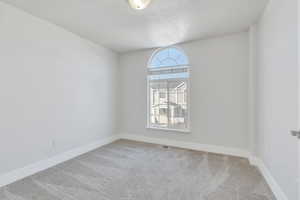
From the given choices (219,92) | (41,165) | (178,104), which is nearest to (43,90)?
(41,165)

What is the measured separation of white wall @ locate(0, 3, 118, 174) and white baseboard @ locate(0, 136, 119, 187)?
7 cm

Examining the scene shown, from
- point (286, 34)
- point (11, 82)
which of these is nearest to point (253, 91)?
point (286, 34)

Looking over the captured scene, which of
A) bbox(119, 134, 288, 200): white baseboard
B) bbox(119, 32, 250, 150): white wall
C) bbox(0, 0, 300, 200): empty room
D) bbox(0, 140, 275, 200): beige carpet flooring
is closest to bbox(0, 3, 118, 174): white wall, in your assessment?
bbox(0, 0, 300, 200): empty room

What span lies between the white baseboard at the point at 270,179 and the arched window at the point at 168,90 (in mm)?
1391

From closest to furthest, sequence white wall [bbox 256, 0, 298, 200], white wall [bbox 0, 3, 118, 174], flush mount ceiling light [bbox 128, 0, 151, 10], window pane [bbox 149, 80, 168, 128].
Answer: white wall [bbox 256, 0, 298, 200]
flush mount ceiling light [bbox 128, 0, 151, 10]
white wall [bbox 0, 3, 118, 174]
window pane [bbox 149, 80, 168, 128]

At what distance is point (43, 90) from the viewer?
2.48m

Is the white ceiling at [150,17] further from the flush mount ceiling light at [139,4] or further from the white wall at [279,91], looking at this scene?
the white wall at [279,91]

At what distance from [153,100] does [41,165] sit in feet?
8.54

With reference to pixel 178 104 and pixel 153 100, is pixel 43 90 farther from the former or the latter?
pixel 178 104

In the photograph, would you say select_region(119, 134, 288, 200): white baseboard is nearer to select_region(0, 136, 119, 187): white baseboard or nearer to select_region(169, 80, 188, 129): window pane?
select_region(169, 80, 188, 129): window pane

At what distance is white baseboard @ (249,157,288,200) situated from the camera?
5.46 feet

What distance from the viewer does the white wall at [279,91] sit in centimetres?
139

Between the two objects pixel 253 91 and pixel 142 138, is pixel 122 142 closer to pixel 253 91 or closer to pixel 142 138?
pixel 142 138

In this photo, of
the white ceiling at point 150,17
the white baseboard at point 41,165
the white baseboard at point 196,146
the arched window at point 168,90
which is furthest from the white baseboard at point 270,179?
the white baseboard at point 41,165
